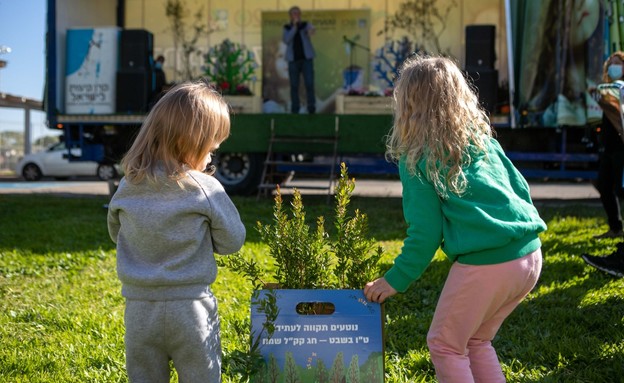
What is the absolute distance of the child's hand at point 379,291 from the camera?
2430 mm

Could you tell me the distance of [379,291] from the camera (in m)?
2.43

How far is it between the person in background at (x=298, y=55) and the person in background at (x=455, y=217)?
9.30m

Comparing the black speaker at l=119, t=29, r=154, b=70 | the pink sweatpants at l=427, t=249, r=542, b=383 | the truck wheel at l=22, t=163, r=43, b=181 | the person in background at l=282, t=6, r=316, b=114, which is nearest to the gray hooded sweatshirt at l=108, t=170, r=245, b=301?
the pink sweatpants at l=427, t=249, r=542, b=383

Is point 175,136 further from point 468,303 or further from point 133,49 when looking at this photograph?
point 133,49

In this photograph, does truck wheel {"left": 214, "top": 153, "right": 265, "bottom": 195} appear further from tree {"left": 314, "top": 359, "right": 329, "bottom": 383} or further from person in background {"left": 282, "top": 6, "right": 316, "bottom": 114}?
tree {"left": 314, "top": 359, "right": 329, "bottom": 383}

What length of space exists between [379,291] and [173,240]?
Answer: 0.71 m

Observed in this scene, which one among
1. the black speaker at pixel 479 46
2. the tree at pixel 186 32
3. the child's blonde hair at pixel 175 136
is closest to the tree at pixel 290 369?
the child's blonde hair at pixel 175 136

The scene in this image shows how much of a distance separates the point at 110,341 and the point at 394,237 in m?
3.80

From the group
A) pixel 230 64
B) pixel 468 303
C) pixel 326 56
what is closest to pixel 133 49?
pixel 230 64

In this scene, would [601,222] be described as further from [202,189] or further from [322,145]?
[202,189]

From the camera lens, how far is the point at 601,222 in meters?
7.78

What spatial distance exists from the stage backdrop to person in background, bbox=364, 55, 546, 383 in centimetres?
1064

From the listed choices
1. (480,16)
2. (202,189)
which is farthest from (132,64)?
(202,189)

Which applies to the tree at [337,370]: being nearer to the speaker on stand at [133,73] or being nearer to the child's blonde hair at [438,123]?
the child's blonde hair at [438,123]
